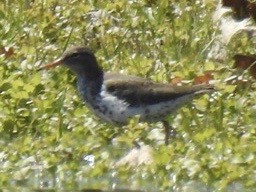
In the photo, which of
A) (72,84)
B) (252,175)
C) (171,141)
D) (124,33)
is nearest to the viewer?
(252,175)

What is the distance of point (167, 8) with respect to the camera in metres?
13.2

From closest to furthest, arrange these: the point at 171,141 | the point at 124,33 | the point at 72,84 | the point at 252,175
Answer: the point at 252,175, the point at 171,141, the point at 72,84, the point at 124,33

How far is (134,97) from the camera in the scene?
36.0 feet

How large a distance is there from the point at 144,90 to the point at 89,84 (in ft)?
1.71

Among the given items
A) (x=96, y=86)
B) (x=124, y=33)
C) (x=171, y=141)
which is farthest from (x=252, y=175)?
(x=124, y=33)

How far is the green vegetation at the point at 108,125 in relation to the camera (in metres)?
9.77

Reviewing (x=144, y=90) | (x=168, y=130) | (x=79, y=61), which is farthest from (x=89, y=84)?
(x=168, y=130)

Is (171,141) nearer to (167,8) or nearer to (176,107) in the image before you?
(176,107)

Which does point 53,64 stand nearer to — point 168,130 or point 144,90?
point 144,90

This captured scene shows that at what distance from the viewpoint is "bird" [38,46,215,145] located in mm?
10844

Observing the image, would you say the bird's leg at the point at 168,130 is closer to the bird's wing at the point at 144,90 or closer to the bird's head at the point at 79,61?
the bird's wing at the point at 144,90

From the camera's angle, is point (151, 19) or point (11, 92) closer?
point (11, 92)

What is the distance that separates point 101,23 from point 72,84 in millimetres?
1410

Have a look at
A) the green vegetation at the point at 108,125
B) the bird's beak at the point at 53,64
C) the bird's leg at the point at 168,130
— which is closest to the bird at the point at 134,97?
the bird's leg at the point at 168,130
